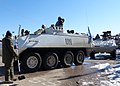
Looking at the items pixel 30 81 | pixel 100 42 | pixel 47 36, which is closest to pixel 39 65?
pixel 47 36

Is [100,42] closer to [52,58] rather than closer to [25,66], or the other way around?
[52,58]

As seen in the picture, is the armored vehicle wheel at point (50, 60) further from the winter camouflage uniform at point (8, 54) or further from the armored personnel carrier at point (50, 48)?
the winter camouflage uniform at point (8, 54)

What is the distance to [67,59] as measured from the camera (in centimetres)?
1555

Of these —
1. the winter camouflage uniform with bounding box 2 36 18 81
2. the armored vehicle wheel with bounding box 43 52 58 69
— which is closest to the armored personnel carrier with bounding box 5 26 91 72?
the armored vehicle wheel with bounding box 43 52 58 69

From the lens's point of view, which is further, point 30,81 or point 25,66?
point 25,66

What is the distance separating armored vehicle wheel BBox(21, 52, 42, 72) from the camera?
511 inches

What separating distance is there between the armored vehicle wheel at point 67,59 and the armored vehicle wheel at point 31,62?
213cm

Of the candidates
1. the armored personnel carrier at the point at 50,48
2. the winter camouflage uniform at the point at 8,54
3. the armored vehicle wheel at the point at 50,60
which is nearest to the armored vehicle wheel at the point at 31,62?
the armored personnel carrier at the point at 50,48

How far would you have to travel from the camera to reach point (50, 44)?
1419cm

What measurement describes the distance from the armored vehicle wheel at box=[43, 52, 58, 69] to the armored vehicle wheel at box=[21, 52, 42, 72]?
1.62ft

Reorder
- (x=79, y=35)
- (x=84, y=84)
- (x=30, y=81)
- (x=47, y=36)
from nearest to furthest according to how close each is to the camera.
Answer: (x=84, y=84)
(x=30, y=81)
(x=47, y=36)
(x=79, y=35)

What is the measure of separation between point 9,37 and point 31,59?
3096mm

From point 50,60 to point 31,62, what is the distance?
1398mm

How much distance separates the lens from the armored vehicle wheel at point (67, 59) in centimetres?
1530
